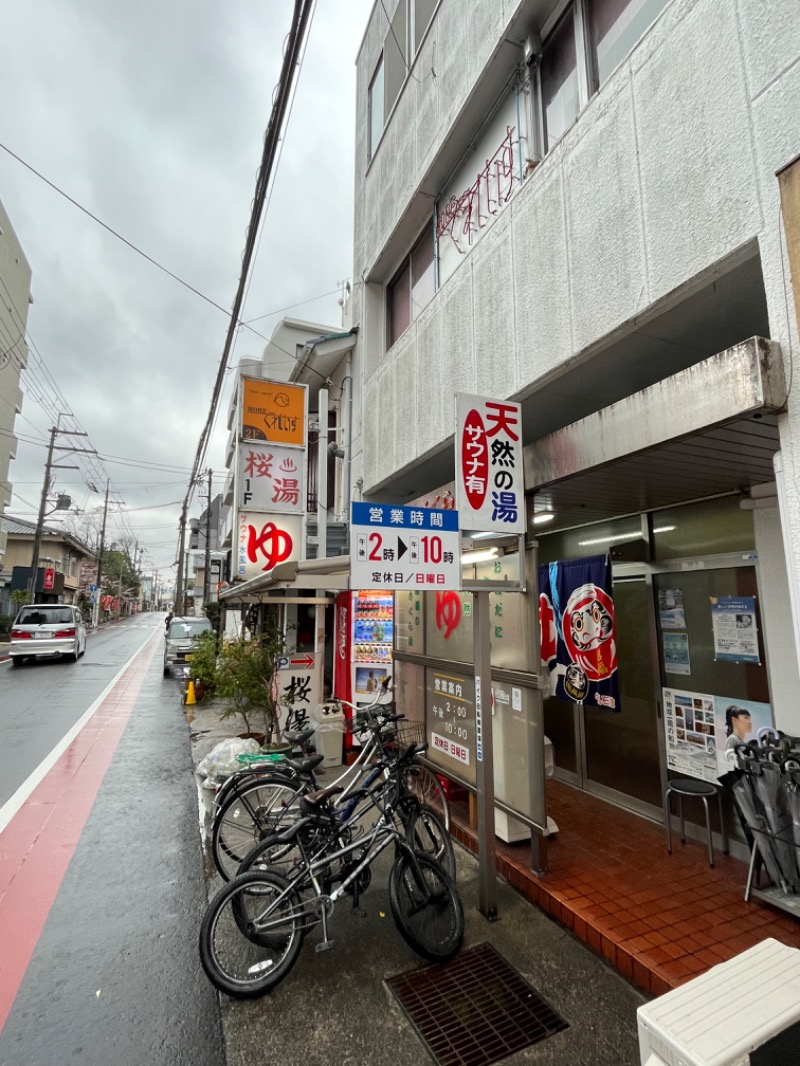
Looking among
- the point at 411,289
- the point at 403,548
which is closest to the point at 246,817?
the point at 403,548

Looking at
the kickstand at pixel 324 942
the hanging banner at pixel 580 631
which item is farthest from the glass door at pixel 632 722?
the kickstand at pixel 324 942

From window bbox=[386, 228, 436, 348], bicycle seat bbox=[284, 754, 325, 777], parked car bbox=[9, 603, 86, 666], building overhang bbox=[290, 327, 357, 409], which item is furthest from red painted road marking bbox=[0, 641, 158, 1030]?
parked car bbox=[9, 603, 86, 666]

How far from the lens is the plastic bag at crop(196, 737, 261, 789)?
222 inches

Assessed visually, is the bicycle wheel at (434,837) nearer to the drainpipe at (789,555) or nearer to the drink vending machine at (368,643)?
the drainpipe at (789,555)

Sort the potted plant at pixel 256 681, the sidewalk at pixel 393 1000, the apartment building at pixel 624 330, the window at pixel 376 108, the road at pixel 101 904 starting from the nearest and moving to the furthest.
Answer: the sidewalk at pixel 393 1000, the road at pixel 101 904, the apartment building at pixel 624 330, the potted plant at pixel 256 681, the window at pixel 376 108

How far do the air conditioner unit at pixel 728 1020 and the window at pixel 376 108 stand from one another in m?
11.9

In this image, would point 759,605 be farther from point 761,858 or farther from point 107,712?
point 107,712

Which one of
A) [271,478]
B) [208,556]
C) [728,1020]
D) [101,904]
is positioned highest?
[208,556]

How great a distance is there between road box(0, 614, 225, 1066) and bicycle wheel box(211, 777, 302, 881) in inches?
13.2

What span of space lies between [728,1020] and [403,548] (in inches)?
110

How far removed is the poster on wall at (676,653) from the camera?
16.9ft

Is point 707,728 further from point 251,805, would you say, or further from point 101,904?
point 101,904

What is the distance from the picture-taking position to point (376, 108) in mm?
10117

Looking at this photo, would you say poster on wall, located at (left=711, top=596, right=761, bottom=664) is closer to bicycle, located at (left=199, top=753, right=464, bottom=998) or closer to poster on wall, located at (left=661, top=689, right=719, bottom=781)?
poster on wall, located at (left=661, top=689, right=719, bottom=781)
